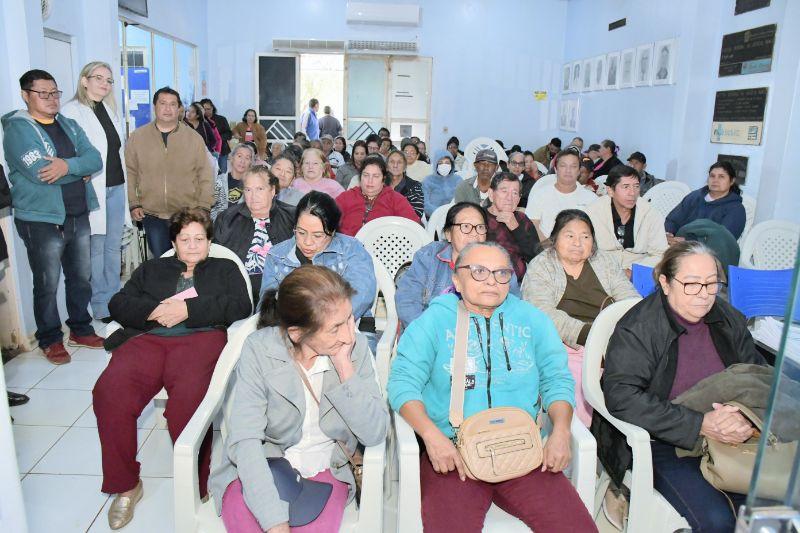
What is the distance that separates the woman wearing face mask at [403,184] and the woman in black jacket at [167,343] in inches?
110

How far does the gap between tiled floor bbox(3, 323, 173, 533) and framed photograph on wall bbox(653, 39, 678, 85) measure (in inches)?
264

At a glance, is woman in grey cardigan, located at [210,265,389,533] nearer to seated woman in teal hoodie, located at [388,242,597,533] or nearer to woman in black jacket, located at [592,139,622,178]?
seated woman in teal hoodie, located at [388,242,597,533]

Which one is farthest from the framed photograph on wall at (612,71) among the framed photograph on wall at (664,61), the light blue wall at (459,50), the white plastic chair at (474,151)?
the light blue wall at (459,50)

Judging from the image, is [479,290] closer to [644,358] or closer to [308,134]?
[644,358]

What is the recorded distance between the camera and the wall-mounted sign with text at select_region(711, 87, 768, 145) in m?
5.86

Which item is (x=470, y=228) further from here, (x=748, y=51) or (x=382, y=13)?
(x=382, y=13)

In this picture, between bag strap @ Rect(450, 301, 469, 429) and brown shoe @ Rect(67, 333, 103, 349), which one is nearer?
bag strap @ Rect(450, 301, 469, 429)

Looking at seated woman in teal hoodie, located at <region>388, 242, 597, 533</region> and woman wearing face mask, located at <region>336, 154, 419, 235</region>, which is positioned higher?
woman wearing face mask, located at <region>336, 154, 419, 235</region>

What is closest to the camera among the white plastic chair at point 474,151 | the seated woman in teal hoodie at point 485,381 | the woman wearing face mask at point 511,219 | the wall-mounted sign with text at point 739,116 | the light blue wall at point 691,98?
the seated woman in teal hoodie at point 485,381

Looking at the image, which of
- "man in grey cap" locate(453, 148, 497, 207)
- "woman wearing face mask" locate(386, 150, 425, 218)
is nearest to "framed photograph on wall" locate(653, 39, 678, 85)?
"man in grey cap" locate(453, 148, 497, 207)

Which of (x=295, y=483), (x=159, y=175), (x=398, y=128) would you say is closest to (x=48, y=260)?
(x=159, y=175)

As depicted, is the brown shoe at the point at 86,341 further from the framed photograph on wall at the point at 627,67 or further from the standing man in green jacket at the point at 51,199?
the framed photograph on wall at the point at 627,67

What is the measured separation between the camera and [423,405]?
6.44ft

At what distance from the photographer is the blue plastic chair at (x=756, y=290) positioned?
10.2 ft
